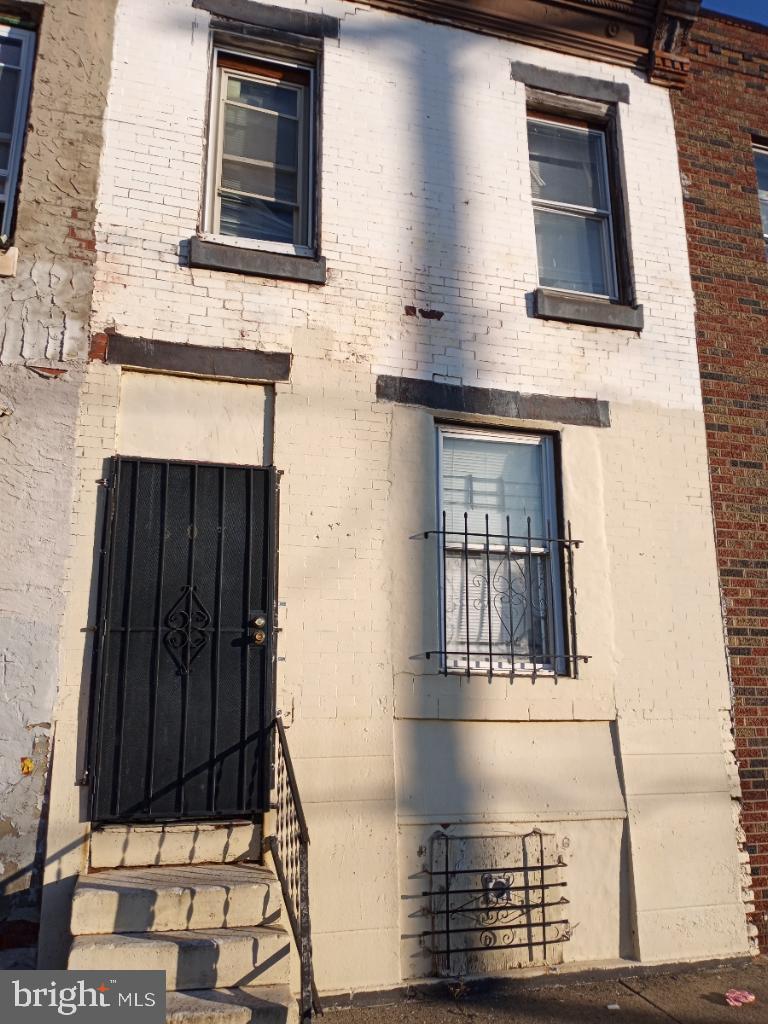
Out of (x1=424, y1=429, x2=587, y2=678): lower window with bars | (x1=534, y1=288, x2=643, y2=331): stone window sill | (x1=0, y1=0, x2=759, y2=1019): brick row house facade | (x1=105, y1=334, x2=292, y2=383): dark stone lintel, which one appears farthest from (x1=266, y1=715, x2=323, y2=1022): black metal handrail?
(x1=534, y1=288, x2=643, y2=331): stone window sill

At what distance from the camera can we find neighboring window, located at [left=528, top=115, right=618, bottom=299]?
6.98 meters

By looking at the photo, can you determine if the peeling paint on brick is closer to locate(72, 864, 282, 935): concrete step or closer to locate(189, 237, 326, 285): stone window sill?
locate(72, 864, 282, 935): concrete step

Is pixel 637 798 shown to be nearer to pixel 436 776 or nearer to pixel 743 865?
pixel 743 865

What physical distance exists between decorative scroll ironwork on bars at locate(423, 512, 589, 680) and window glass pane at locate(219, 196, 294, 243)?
242cm

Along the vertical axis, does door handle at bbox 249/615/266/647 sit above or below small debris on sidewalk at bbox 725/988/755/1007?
above

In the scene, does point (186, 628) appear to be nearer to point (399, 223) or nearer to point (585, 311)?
point (399, 223)

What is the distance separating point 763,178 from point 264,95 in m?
4.42

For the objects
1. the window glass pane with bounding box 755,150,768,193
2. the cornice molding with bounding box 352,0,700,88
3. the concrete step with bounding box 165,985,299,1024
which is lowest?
the concrete step with bounding box 165,985,299,1024

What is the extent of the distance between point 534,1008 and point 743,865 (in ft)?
6.15

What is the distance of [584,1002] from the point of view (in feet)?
16.3

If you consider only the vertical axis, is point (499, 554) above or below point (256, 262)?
below

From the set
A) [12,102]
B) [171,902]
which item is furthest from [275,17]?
[171,902]

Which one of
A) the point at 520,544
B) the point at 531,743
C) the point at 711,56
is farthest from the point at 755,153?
the point at 531,743

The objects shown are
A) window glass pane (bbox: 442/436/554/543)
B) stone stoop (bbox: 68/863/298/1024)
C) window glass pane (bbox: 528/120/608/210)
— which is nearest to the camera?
stone stoop (bbox: 68/863/298/1024)
